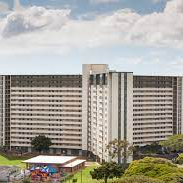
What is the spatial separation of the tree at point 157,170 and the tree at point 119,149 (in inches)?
1225

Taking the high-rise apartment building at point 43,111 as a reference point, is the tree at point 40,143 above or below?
below

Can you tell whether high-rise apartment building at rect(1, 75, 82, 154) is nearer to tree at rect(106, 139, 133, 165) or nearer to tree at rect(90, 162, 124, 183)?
tree at rect(106, 139, 133, 165)

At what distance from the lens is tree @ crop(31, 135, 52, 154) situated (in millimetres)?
127188

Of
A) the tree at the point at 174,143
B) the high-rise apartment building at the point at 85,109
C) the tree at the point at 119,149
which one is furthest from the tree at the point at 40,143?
the tree at the point at 174,143

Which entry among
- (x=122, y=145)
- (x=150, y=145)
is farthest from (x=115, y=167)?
(x=150, y=145)

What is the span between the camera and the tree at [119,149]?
10756 cm

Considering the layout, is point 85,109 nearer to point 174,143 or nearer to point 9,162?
point 9,162

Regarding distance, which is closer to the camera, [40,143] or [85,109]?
[40,143]

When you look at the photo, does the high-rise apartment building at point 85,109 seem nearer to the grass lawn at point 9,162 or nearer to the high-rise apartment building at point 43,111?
the high-rise apartment building at point 43,111

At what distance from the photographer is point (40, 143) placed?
127188mm

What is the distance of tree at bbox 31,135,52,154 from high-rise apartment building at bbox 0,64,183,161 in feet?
18.1

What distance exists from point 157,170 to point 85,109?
6114 cm

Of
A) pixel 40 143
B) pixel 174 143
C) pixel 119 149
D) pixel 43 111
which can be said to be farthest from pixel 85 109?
pixel 174 143

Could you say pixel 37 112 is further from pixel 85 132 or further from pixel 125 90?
pixel 125 90
